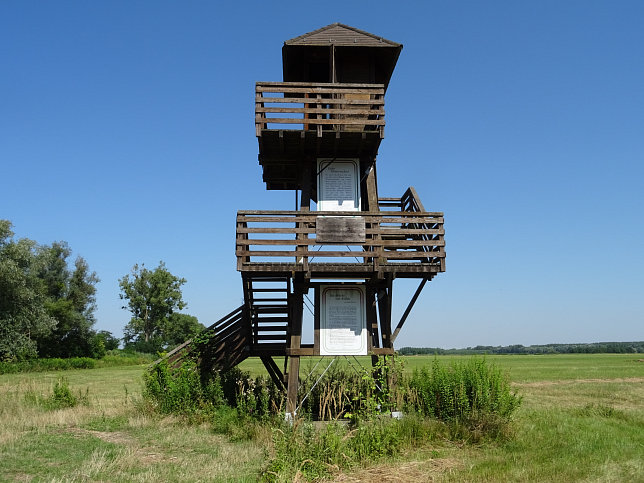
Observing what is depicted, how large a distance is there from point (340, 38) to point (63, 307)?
2505 inches

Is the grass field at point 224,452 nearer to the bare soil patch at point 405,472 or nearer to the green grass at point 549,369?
the bare soil patch at point 405,472

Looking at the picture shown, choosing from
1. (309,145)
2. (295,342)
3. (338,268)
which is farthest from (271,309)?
(309,145)

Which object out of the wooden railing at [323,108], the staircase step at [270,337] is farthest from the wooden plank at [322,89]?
the staircase step at [270,337]

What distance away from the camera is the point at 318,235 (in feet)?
49.3

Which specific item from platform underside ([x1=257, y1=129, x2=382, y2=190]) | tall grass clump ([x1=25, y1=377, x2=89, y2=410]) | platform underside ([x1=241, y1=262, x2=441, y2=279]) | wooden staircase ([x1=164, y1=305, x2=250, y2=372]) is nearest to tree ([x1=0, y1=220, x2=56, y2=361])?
tall grass clump ([x1=25, y1=377, x2=89, y2=410])

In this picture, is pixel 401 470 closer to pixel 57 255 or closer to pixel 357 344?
pixel 357 344

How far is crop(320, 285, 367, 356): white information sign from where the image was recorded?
49.9 ft

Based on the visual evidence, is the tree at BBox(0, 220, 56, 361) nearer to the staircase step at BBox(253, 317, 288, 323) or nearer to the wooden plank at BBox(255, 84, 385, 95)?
the staircase step at BBox(253, 317, 288, 323)

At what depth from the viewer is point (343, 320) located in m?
15.5

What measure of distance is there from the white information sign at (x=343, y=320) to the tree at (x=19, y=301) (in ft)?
149

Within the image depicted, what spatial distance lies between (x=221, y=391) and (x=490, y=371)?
808 centimetres

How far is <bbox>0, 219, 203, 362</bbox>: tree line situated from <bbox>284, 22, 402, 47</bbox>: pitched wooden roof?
34.5 feet

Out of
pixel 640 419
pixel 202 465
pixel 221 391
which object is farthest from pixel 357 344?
pixel 640 419

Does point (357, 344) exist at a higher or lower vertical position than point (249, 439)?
higher
